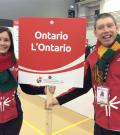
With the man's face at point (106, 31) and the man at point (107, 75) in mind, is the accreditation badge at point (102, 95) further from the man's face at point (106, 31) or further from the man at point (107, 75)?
the man's face at point (106, 31)

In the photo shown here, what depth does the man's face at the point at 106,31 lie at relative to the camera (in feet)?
4.43

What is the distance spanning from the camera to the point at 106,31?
1345mm

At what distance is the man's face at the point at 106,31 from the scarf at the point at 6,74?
24.1 inches

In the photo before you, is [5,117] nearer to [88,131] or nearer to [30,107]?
[88,131]

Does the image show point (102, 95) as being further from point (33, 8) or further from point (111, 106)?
point (33, 8)

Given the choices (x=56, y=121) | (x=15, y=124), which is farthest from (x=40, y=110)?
(x=15, y=124)

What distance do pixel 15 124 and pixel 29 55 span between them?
51 cm

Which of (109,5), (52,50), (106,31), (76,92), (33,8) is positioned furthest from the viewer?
(33,8)

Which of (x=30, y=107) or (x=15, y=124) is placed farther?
(x=30, y=107)

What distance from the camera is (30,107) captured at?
3.87 meters

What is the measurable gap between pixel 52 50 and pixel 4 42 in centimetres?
32

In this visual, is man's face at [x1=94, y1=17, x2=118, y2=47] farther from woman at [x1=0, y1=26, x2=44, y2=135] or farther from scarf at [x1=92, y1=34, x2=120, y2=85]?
woman at [x1=0, y1=26, x2=44, y2=135]

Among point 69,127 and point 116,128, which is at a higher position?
point 116,128

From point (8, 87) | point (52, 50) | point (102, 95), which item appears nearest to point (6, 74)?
point (8, 87)
